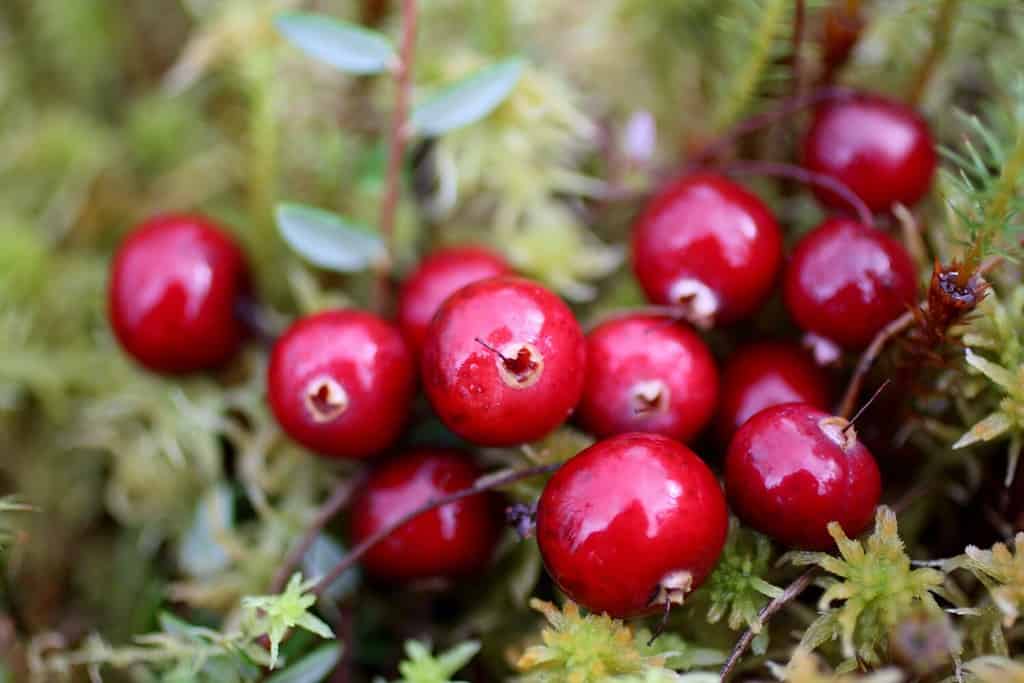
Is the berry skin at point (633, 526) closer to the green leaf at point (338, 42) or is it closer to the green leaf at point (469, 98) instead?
the green leaf at point (469, 98)

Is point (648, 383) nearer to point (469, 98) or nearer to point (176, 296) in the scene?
point (469, 98)

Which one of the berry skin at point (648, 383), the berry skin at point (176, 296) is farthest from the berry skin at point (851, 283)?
the berry skin at point (176, 296)

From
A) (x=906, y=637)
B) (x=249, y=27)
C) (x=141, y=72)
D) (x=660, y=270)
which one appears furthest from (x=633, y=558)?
(x=141, y=72)

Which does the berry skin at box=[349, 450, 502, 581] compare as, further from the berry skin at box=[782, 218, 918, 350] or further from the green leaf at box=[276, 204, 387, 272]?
the berry skin at box=[782, 218, 918, 350]

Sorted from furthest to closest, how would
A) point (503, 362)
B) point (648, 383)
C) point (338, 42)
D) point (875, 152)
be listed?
point (338, 42), point (875, 152), point (648, 383), point (503, 362)

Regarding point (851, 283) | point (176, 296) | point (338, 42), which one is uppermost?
point (338, 42)

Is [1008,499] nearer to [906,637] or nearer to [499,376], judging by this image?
[906,637]

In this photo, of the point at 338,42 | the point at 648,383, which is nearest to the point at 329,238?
the point at 338,42
